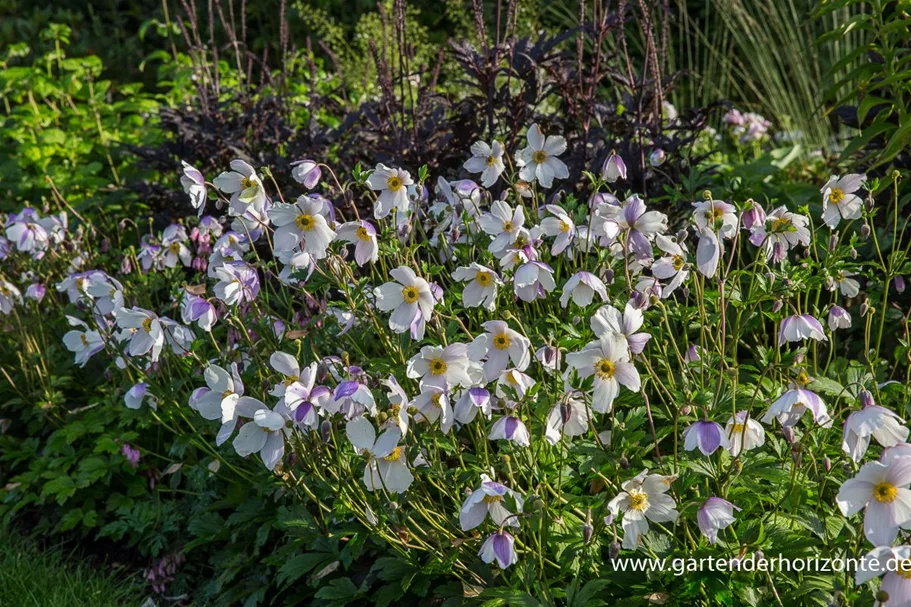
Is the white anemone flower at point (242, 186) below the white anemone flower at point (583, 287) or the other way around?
the other way around

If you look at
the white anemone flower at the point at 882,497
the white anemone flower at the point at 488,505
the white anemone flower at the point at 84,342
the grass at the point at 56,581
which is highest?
the white anemone flower at the point at 882,497

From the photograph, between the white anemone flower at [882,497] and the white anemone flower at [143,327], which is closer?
the white anemone flower at [882,497]

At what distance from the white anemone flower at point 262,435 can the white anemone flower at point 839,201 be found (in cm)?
123

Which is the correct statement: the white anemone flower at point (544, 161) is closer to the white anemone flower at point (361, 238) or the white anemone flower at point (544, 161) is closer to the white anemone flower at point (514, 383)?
the white anemone flower at point (361, 238)

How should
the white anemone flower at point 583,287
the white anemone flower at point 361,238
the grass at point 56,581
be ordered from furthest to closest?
the grass at point 56,581 < the white anemone flower at point 361,238 < the white anemone flower at point 583,287

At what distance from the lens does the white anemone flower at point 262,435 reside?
5.71 feet

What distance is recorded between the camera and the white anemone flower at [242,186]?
1.99 metres

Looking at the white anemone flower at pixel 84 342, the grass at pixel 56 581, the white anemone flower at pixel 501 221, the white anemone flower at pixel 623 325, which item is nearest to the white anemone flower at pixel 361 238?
the white anemone flower at pixel 501 221

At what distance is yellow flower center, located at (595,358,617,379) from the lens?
1572mm

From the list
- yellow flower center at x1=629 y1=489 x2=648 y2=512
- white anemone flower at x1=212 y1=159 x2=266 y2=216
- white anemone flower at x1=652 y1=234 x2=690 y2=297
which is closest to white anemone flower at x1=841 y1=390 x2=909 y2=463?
yellow flower center at x1=629 y1=489 x2=648 y2=512

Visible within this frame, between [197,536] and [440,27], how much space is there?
18.7ft

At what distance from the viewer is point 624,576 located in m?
1.81

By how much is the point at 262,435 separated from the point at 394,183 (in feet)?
2.05

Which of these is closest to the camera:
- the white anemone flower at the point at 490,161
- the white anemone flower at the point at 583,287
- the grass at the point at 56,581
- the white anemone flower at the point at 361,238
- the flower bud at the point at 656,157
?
the white anemone flower at the point at 583,287
